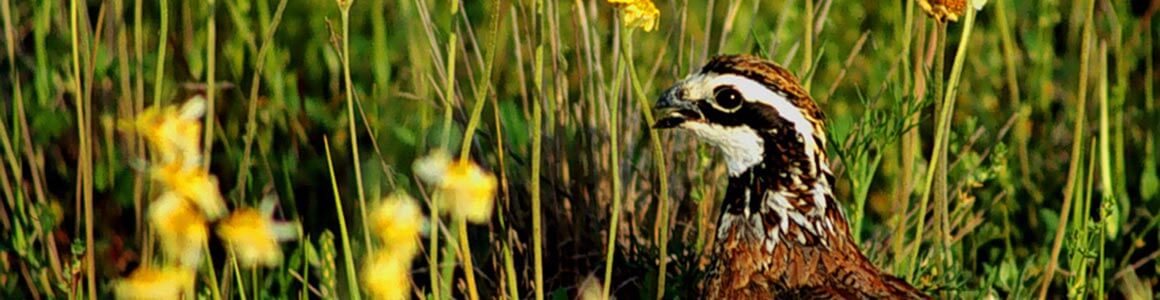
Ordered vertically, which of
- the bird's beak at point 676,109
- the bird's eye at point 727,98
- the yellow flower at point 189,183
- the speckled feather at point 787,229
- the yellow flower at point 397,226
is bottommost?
the speckled feather at point 787,229

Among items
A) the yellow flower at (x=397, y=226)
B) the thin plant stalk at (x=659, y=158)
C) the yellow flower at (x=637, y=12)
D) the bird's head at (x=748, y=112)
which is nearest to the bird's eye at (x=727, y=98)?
the bird's head at (x=748, y=112)

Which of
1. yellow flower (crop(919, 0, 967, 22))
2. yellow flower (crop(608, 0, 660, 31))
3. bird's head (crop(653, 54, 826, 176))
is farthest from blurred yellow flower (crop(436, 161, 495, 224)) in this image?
yellow flower (crop(919, 0, 967, 22))

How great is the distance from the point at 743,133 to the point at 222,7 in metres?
2.31

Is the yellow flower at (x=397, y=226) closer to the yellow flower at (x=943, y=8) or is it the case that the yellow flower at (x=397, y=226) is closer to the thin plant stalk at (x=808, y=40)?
the yellow flower at (x=943, y=8)

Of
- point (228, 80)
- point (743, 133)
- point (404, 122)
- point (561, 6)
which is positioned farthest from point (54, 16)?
point (743, 133)

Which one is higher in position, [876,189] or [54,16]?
[54,16]

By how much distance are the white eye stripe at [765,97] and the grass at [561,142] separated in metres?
0.17

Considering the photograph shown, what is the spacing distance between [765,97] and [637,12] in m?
0.33

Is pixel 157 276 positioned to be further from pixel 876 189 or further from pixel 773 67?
pixel 876 189

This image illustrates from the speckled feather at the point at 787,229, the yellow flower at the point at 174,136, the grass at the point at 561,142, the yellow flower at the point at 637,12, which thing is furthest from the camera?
the grass at the point at 561,142

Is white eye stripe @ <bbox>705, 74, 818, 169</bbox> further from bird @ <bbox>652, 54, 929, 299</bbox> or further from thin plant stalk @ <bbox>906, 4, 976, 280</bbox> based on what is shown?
thin plant stalk @ <bbox>906, 4, 976, 280</bbox>

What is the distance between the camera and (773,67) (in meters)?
2.92

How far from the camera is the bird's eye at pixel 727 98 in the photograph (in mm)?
2895

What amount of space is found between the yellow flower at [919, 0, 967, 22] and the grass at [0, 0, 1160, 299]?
0.15ft
